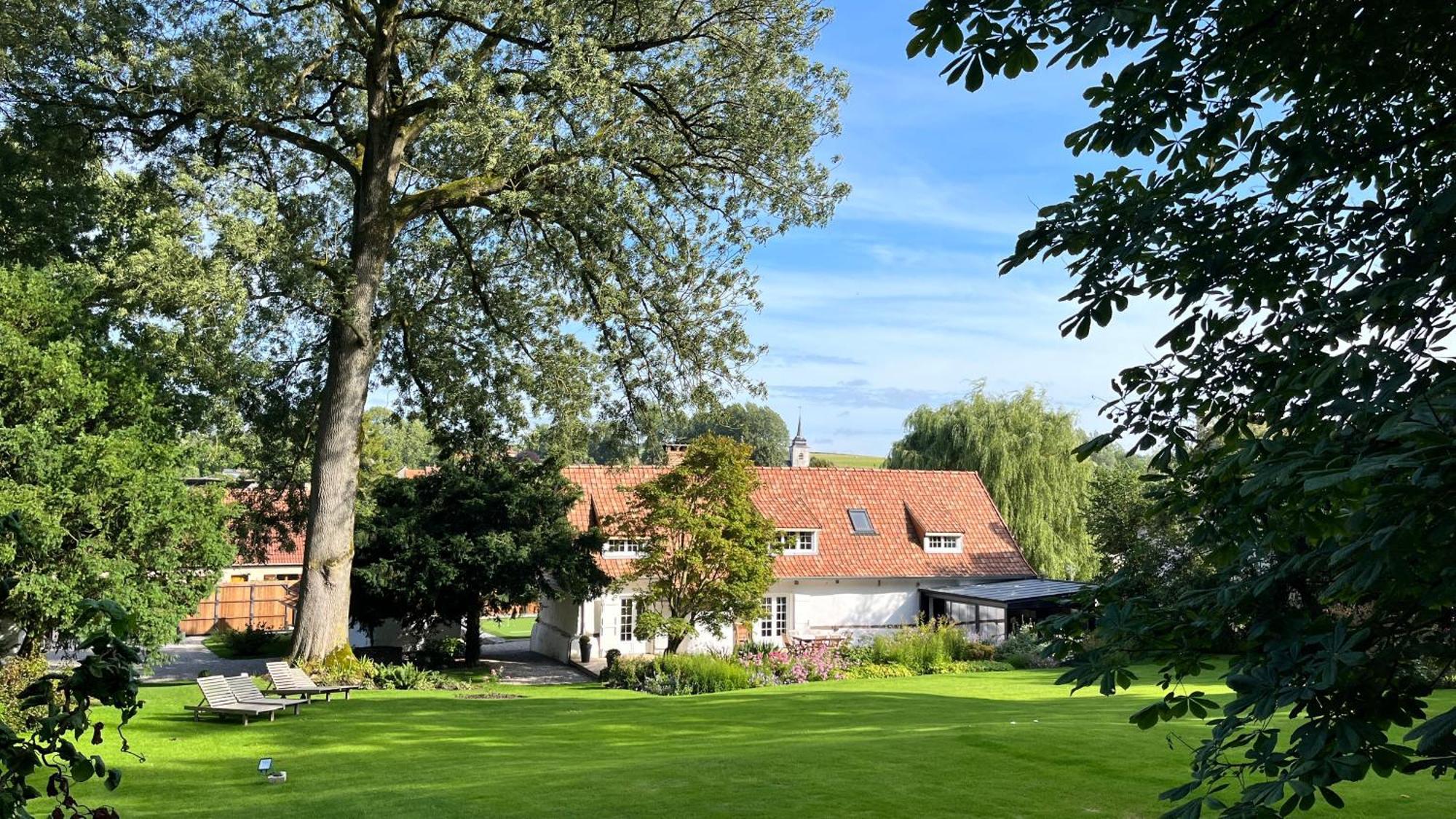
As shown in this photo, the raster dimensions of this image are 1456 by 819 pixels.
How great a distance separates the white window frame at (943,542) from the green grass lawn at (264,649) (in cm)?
2030

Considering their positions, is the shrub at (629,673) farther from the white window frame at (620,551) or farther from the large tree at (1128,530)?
the large tree at (1128,530)

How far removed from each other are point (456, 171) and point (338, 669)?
9.96 m

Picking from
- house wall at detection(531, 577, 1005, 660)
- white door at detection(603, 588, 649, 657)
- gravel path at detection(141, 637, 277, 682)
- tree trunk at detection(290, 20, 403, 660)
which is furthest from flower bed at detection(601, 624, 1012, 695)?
gravel path at detection(141, 637, 277, 682)

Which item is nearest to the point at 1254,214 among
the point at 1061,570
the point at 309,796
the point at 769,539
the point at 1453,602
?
the point at 1453,602

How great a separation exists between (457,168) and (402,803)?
45.3 ft

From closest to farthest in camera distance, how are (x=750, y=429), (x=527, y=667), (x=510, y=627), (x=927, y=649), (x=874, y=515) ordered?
(x=927, y=649) → (x=527, y=667) → (x=874, y=515) → (x=510, y=627) → (x=750, y=429)

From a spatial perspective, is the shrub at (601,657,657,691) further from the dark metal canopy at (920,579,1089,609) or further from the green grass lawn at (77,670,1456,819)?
the dark metal canopy at (920,579,1089,609)

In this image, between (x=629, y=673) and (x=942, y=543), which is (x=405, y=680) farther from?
(x=942, y=543)

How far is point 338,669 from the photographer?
19844mm

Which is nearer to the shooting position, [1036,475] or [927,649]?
[927,649]

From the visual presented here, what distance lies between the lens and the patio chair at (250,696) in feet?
50.9

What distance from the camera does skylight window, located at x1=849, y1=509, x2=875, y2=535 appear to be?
119ft

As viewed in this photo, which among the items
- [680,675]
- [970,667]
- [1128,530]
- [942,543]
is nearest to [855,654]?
[970,667]

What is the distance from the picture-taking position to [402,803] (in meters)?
9.32
